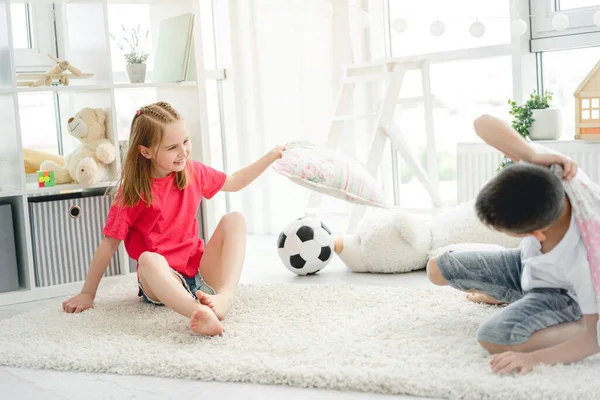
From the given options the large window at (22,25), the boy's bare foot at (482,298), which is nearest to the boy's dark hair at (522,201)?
the boy's bare foot at (482,298)

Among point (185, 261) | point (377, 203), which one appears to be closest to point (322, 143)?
point (377, 203)

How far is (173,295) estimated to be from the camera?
181cm

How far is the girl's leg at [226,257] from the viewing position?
6.41 feet

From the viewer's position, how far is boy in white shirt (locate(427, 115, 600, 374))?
1311mm

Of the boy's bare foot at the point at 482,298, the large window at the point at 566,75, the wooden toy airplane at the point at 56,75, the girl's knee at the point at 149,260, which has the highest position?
the wooden toy airplane at the point at 56,75

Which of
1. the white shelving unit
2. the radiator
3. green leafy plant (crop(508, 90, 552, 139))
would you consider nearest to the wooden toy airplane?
the white shelving unit

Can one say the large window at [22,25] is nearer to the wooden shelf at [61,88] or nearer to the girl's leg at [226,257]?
the wooden shelf at [61,88]

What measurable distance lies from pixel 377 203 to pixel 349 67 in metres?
0.94

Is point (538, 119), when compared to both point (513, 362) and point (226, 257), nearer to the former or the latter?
point (226, 257)

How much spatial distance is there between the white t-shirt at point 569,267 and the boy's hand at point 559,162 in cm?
2

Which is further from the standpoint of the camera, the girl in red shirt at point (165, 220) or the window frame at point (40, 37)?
the window frame at point (40, 37)

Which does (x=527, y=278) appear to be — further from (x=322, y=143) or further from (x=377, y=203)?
(x=322, y=143)

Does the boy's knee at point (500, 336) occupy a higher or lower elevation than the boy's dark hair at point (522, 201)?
lower

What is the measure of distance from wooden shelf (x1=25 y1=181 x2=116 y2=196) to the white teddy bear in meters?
0.82
